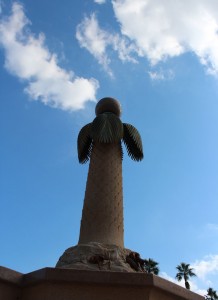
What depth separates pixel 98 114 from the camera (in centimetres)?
1416

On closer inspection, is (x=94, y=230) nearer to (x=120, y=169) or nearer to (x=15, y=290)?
(x=120, y=169)

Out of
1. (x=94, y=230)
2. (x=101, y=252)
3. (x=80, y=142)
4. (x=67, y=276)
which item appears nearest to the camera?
(x=67, y=276)

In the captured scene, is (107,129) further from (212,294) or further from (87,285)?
(212,294)

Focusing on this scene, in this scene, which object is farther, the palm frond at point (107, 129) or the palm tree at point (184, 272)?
the palm tree at point (184, 272)

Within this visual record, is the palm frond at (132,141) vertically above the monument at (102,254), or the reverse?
the palm frond at (132,141)

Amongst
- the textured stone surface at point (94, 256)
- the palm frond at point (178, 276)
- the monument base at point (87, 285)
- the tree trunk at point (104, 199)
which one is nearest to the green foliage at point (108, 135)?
the tree trunk at point (104, 199)

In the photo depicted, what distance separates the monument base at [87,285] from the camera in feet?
16.7

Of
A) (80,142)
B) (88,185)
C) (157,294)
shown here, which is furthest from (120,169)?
(157,294)

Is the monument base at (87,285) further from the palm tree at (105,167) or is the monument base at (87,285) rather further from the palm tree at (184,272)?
the palm tree at (184,272)

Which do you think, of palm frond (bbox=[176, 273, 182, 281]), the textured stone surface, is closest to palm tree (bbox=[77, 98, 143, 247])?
the textured stone surface

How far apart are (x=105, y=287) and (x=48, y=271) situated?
0.88 meters

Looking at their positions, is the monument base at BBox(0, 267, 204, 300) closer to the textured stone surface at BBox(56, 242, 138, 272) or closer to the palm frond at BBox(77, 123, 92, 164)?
the textured stone surface at BBox(56, 242, 138, 272)

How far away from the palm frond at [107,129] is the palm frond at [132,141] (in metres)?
0.48

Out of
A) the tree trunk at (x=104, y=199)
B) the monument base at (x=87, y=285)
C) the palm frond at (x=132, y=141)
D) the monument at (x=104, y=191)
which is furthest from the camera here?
Answer: the palm frond at (x=132, y=141)
